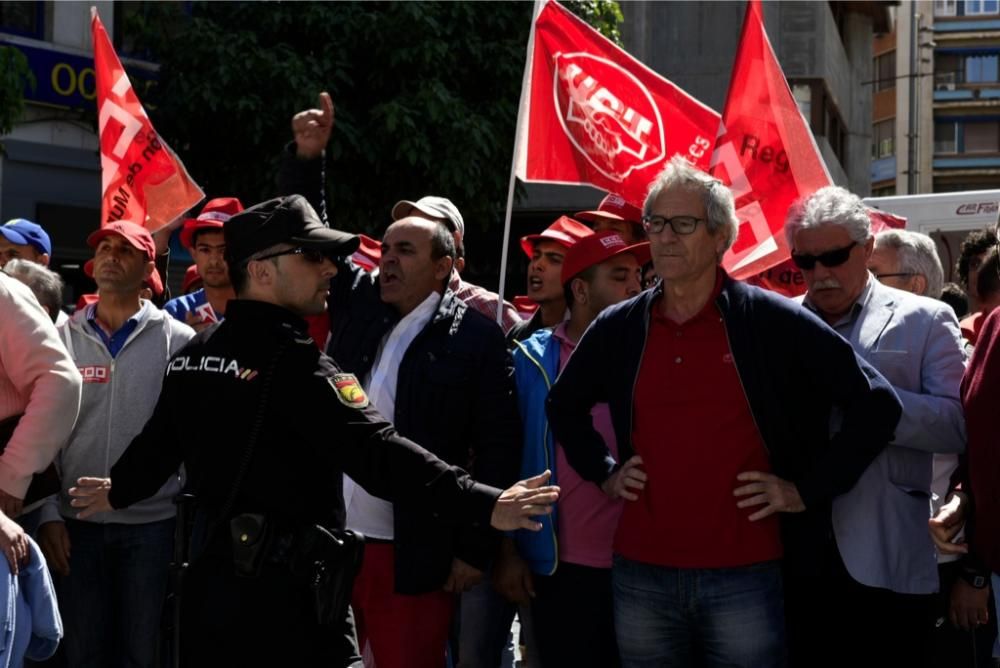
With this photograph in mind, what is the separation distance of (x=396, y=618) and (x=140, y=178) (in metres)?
4.26

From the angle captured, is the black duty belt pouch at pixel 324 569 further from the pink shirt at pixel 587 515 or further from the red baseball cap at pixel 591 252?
the red baseball cap at pixel 591 252

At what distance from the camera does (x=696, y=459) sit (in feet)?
13.4

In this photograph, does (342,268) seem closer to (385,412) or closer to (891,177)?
(385,412)

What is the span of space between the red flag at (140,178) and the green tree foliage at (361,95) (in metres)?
7.36

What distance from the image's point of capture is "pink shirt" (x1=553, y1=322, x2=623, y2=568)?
4836 millimetres

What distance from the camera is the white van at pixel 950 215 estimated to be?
12.3 m

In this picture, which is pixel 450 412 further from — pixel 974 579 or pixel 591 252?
pixel 974 579

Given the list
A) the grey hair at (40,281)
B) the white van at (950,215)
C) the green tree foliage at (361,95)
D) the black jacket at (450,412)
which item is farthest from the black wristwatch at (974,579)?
the green tree foliage at (361,95)

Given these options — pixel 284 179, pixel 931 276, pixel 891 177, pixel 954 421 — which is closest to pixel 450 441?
pixel 284 179

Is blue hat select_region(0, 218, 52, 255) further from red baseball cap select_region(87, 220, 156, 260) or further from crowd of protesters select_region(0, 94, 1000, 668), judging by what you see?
Answer: crowd of protesters select_region(0, 94, 1000, 668)

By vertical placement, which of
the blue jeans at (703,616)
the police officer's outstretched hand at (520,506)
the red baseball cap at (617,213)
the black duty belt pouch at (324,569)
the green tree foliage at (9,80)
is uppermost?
the green tree foliage at (9,80)

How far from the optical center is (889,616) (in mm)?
4285

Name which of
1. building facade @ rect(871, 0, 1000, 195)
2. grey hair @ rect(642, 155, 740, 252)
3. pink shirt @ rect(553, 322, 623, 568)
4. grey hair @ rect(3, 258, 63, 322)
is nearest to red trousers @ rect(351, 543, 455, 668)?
pink shirt @ rect(553, 322, 623, 568)

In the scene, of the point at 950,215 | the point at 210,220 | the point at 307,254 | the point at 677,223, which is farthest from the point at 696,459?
the point at 950,215
